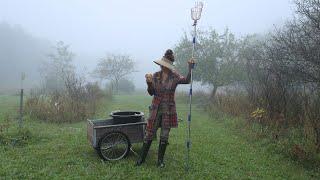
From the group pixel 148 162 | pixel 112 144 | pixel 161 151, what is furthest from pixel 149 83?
pixel 148 162

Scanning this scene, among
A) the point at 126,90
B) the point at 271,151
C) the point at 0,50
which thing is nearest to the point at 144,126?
the point at 271,151

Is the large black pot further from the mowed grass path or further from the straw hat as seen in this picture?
the straw hat

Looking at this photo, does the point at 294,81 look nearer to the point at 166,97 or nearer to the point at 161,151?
the point at 166,97

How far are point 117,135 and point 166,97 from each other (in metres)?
1.31

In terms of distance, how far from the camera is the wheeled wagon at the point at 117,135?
7457mm

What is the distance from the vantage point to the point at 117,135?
24.9ft

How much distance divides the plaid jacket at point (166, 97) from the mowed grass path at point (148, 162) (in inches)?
35.2

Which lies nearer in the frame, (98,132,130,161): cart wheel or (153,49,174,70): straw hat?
(153,49,174,70): straw hat

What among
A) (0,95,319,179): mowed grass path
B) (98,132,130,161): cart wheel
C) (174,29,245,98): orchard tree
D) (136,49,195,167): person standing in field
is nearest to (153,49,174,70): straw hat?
(136,49,195,167): person standing in field

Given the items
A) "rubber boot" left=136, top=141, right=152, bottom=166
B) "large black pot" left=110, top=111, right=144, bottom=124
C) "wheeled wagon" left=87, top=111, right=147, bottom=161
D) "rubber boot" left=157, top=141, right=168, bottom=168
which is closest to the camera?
"rubber boot" left=157, top=141, right=168, bottom=168

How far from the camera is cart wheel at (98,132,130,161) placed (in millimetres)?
7497

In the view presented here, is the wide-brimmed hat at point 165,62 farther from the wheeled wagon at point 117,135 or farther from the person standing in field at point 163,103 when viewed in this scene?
the wheeled wagon at point 117,135

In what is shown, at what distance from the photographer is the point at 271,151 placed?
907cm

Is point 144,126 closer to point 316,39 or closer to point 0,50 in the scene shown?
point 316,39
